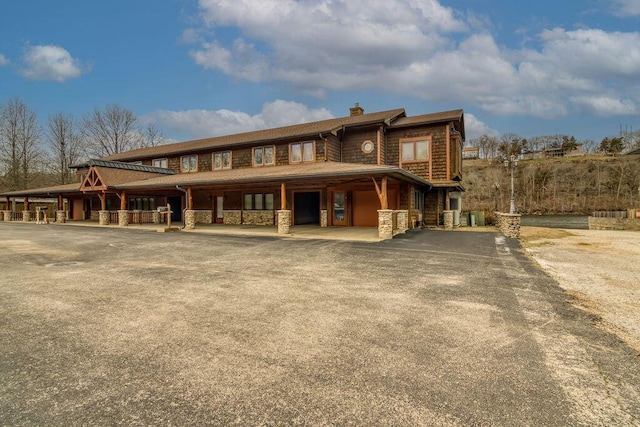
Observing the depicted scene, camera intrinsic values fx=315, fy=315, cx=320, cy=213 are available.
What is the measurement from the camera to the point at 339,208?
18.8 metres

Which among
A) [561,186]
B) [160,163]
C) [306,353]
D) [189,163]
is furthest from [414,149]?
[561,186]

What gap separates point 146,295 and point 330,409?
433cm

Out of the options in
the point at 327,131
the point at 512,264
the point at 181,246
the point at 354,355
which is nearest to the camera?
the point at 354,355

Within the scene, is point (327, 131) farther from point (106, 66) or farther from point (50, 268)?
point (106, 66)

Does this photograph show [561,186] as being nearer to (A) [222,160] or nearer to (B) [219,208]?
(A) [222,160]

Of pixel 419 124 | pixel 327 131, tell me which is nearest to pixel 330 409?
pixel 327 131

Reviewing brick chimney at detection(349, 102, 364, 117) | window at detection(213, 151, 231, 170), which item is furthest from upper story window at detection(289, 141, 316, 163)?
brick chimney at detection(349, 102, 364, 117)

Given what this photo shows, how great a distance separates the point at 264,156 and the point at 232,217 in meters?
4.88

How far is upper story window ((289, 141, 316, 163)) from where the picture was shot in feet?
62.6

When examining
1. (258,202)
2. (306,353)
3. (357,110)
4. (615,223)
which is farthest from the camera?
(357,110)

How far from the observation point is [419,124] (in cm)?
1795

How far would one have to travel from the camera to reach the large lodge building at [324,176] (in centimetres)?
1705

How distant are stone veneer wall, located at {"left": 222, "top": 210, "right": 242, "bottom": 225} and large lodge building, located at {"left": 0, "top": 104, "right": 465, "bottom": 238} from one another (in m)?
0.07

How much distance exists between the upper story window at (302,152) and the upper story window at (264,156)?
136 centimetres
